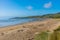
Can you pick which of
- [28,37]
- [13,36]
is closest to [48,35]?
[28,37]

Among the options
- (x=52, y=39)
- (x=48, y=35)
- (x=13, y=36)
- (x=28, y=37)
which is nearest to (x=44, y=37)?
(x=48, y=35)

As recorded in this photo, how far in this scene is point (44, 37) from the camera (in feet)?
12.8

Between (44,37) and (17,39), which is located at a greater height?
(44,37)

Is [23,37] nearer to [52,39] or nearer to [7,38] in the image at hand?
[7,38]

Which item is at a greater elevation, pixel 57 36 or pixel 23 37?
pixel 57 36

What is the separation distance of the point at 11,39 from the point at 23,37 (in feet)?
1.55

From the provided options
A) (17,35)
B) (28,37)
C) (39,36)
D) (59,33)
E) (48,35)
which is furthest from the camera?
(17,35)

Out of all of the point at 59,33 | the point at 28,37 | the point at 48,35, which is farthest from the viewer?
the point at 28,37

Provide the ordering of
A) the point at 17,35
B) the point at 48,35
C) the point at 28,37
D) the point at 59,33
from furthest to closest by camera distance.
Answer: the point at 17,35, the point at 28,37, the point at 48,35, the point at 59,33

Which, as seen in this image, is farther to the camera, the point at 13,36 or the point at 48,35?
the point at 13,36

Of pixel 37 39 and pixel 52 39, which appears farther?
pixel 37 39

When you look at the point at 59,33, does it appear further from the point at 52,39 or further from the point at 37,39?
the point at 37,39

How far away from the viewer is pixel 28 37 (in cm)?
711

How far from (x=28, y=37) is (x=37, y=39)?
2.99 metres
